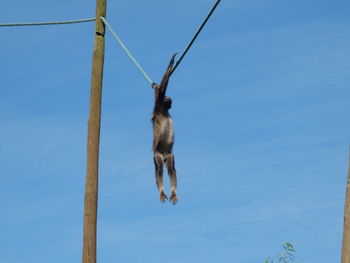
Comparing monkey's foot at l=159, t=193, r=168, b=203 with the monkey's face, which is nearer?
monkey's foot at l=159, t=193, r=168, b=203

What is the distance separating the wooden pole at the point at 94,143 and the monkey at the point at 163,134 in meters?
1.39

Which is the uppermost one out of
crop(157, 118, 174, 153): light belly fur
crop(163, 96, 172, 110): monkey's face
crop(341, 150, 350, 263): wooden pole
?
crop(163, 96, 172, 110): monkey's face

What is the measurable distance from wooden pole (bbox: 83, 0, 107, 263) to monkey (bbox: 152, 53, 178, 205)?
1.39m

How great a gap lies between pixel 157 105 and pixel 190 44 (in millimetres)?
2444

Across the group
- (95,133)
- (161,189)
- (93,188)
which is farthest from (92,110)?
(161,189)

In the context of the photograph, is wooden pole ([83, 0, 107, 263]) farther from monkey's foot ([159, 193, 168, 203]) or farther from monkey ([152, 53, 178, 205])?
monkey's foot ([159, 193, 168, 203])

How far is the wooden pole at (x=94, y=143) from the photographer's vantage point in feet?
34.6

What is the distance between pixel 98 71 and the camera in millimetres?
11320

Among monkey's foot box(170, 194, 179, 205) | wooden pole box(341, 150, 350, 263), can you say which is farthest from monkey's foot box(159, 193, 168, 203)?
wooden pole box(341, 150, 350, 263)

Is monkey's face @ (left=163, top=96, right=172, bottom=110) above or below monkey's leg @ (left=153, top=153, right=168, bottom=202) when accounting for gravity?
above

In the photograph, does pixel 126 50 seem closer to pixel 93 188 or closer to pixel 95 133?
pixel 95 133

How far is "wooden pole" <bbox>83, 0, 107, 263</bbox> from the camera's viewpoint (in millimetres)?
10547

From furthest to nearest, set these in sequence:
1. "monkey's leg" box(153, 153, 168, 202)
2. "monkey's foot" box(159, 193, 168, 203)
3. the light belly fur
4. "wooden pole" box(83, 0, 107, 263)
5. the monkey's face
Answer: the monkey's face < the light belly fur < "monkey's leg" box(153, 153, 168, 202) < "monkey's foot" box(159, 193, 168, 203) < "wooden pole" box(83, 0, 107, 263)

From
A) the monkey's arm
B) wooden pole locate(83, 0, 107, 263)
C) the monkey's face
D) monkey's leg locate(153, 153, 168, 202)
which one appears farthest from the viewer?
the monkey's face
